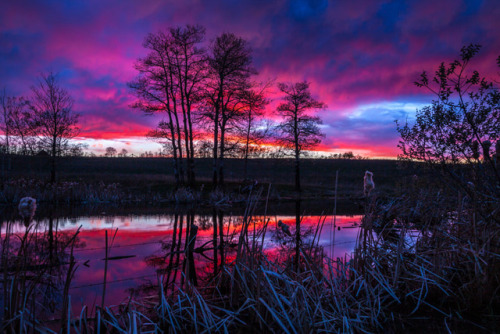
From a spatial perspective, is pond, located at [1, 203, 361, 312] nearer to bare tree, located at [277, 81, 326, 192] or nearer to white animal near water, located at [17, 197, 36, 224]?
white animal near water, located at [17, 197, 36, 224]

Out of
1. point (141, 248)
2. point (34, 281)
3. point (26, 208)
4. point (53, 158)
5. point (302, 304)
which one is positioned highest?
point (53, 158)

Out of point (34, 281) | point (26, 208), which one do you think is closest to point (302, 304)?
point (34, 281)

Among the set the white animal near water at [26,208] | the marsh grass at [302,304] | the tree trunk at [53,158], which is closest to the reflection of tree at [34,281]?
the marsh grass at [302,304]

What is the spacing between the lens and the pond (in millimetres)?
4355

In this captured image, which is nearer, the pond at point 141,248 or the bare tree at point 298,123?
the pond at point 141,248

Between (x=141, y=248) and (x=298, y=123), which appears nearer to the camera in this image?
(x=141, y=248)

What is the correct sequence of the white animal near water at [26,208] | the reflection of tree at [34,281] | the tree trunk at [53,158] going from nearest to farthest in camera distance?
the reflection of tree at [34,281], the white animal near water at [26,208], the tree trunk at [53,158]

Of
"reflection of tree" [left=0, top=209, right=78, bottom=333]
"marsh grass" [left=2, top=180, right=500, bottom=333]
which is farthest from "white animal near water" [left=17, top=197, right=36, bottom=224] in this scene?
"marsh grass" [left=2, top=180, right=500, bottom=333]

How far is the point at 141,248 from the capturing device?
748 centimetres

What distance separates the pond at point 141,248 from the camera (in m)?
4.36

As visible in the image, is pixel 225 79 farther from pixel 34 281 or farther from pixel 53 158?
pixel 34 281

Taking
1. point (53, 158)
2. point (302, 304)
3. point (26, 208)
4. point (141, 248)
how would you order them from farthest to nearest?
point (53, 158) → point (141, 248) → point (26, 208) → point (302, 304)

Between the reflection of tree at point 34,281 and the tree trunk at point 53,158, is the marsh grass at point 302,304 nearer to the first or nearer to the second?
the reflection of tree at point 34,281

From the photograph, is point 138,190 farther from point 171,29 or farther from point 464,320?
point 464,320
